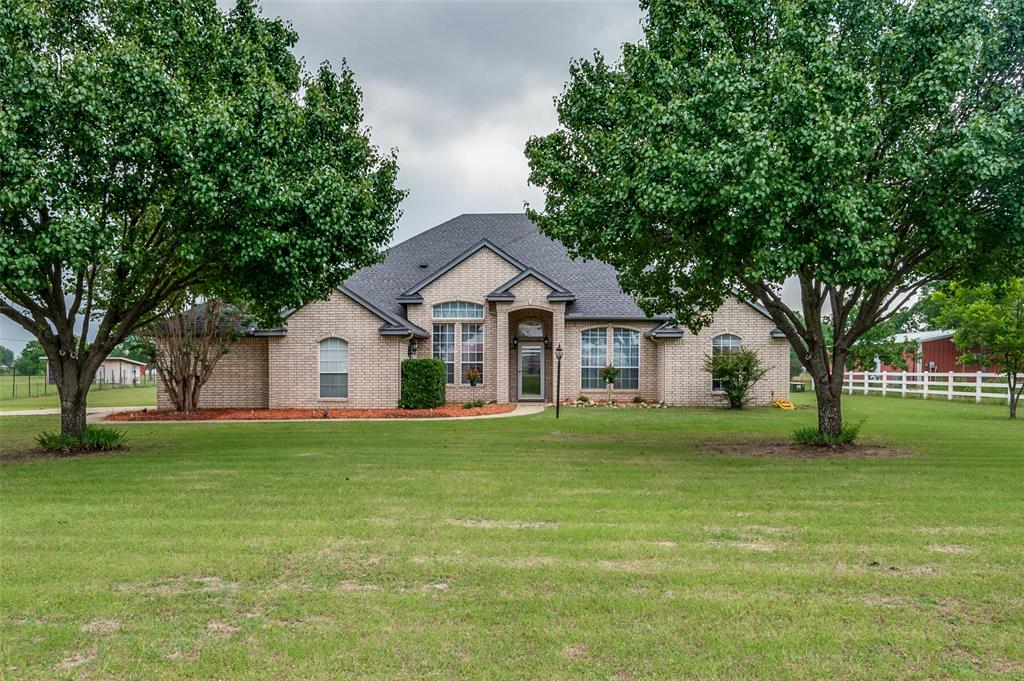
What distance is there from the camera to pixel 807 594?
4.86 m

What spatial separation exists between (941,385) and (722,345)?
1311 cm

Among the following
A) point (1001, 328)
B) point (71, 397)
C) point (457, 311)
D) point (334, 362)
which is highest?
point (457, 311)

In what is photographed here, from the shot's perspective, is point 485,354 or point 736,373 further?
point 485,354

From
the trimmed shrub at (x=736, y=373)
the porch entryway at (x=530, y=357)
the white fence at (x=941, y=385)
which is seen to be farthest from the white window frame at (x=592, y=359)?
the white fence at (x=941, y=385)

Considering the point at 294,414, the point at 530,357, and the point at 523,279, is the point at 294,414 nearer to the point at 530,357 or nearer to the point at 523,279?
the point at 523,279

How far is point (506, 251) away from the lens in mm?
25688

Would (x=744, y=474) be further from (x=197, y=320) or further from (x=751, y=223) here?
(x=197, y=320)

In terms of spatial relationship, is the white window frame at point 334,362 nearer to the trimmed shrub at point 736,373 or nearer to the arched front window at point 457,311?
the arched front window at point 457,311

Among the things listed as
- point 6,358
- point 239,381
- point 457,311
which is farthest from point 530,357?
point 6,358

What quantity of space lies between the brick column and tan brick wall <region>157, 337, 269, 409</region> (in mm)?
7799

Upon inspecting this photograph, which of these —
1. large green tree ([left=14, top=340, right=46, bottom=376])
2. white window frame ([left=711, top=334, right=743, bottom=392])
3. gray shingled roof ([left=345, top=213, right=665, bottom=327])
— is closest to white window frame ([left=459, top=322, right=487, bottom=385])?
gray shingled roof ([left=345, top=213, right=665, bottom=327])

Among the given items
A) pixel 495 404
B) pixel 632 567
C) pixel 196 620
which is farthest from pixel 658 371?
pixel 196 620

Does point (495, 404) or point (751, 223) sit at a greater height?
point (751, 223)

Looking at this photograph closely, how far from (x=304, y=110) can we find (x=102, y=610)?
911cm
